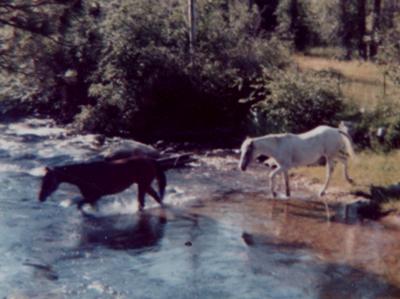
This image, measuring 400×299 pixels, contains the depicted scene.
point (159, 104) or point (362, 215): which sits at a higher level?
point (159, 104)

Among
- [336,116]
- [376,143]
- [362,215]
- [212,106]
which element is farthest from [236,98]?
[362,215]

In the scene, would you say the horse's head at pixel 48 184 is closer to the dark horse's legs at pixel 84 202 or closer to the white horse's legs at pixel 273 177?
the dark horse's legs at pixel 84 202

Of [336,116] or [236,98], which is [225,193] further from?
[236,98]

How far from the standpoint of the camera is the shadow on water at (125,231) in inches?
522

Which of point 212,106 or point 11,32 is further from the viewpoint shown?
point 212,106

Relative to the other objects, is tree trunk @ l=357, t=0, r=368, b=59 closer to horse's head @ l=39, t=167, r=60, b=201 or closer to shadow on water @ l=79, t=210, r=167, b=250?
shadow on water @ l=79, t=210, r=167, b=250

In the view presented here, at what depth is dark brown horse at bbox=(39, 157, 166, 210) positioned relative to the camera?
15.3m

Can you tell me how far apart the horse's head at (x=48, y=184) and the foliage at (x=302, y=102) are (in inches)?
328

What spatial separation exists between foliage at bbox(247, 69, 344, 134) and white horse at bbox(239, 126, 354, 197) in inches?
155

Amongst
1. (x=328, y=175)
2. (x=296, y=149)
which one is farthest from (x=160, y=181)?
(x=328, y=175)

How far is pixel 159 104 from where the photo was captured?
83.0 ft

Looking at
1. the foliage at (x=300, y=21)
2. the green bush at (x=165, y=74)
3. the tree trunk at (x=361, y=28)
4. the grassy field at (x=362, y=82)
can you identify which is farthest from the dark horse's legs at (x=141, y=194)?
the foliage at (x=300, y=21)

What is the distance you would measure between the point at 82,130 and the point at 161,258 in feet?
45.7

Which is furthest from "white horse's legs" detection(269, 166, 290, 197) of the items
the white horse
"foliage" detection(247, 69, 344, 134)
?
"foliage" detection(247, 69, 344, 134)
